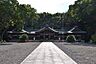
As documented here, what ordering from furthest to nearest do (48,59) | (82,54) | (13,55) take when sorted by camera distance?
(82,54), (13,55), (48,59)

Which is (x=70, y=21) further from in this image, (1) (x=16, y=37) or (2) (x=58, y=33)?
(1) (x=16, y=37)

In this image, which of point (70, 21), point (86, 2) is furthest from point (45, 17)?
point (86, 2)

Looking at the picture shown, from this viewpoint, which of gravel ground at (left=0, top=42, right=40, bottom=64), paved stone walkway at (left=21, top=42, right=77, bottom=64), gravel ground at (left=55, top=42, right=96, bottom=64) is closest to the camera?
paved stone walkway at (left=21, top=42, right=77, bottom=64)

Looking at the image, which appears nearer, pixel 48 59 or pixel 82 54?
pixel 48 59

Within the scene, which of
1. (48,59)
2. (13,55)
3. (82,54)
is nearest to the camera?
(48,59)

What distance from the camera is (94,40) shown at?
60.6m

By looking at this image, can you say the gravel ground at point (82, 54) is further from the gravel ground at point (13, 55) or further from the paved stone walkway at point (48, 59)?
the gravel ground at point (13, 55)

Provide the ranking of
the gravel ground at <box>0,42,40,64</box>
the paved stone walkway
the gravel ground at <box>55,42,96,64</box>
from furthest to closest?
the gravel ground at <box>55,42,96,64</box>, the gravel ground at <box>0,42,40,64</box>, the paved stone walkway

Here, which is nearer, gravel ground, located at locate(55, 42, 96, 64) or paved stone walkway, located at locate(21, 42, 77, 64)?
paved stone walkway, located at locate(21, 42, 77, 64)

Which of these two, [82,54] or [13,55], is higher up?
[13,55]

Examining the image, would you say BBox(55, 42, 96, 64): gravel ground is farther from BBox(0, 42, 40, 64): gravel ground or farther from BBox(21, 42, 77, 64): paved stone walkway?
BBox(0, 42, 40, 64): gravel ground

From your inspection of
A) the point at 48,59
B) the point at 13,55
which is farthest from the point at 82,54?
the point at 48,59

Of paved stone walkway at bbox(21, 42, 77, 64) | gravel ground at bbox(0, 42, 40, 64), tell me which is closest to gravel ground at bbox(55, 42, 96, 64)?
paved stone walkway at bbox(21, 42, 77, 64)

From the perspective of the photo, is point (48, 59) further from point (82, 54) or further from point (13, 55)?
point (82, 54)
